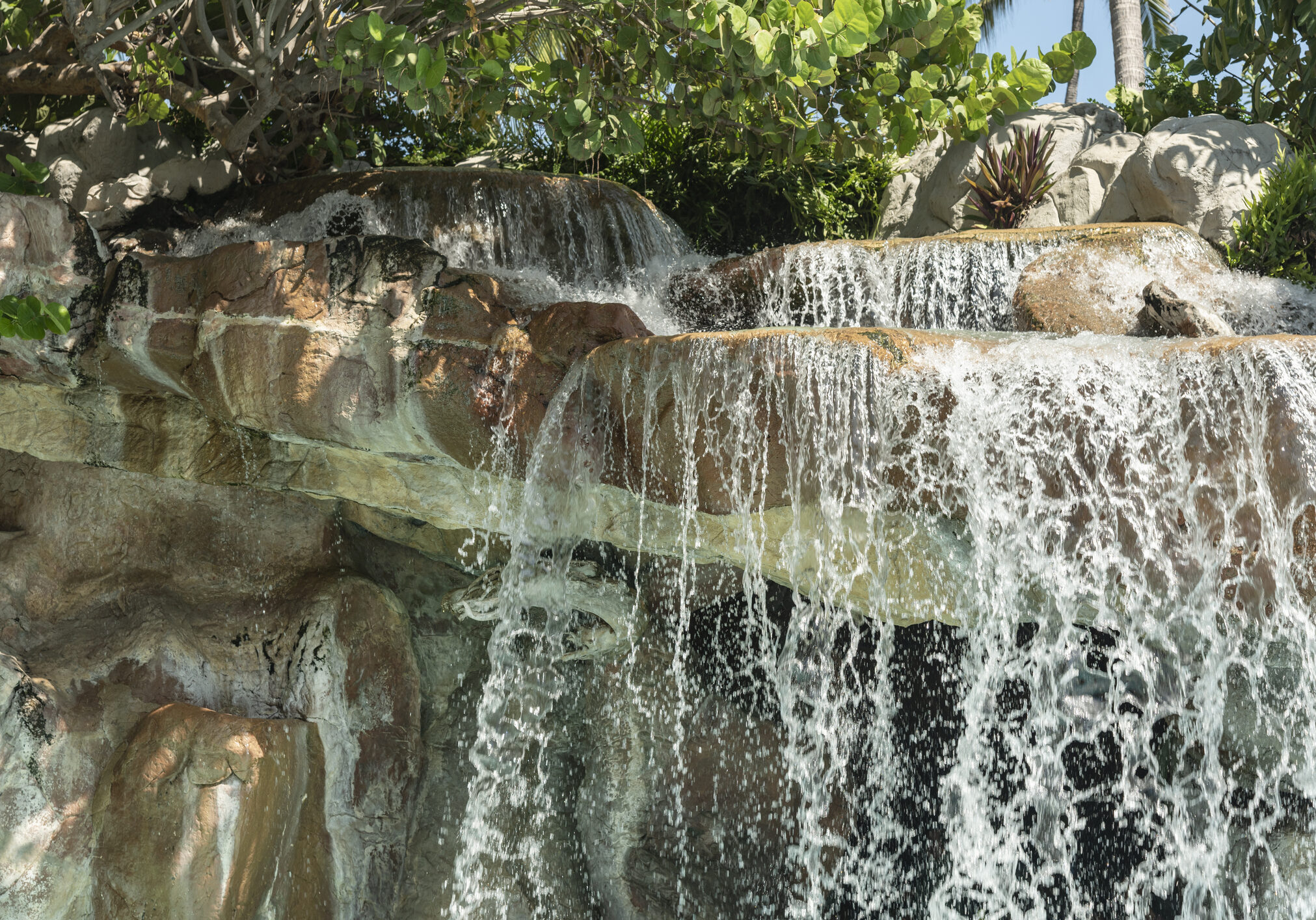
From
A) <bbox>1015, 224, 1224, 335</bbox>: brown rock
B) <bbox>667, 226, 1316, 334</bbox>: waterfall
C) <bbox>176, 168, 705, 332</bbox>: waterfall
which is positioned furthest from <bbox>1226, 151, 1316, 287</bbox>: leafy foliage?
<bbox>176, 168, 705, 332</bbox>: waterfall

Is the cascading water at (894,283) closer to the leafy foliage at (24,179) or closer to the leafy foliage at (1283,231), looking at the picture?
the leafy foliage at (1283,231)

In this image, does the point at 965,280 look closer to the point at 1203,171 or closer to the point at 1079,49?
the point at 1079,49

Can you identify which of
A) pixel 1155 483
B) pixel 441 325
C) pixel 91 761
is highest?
pixel 441 325

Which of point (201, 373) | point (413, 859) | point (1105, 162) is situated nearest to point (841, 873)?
point (413, 859)

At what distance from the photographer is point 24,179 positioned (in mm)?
5547

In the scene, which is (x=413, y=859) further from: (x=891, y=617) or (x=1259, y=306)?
(x=1259, y=306)

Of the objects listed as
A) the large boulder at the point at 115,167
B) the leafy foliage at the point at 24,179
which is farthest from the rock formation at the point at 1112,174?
the leafy foliage at the point at 24,179

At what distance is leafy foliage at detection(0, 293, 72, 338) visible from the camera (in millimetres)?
4270

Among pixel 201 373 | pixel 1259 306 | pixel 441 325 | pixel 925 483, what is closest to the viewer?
pixel 925 483

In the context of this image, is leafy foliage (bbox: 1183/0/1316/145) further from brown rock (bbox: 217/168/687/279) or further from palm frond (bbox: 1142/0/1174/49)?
palm frond (bbox: 1142/0/1174/49)

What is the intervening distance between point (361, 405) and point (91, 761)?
2.20 metres

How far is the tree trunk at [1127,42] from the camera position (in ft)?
55.5

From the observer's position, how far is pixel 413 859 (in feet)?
19.4

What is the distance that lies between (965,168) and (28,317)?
7364 mm
